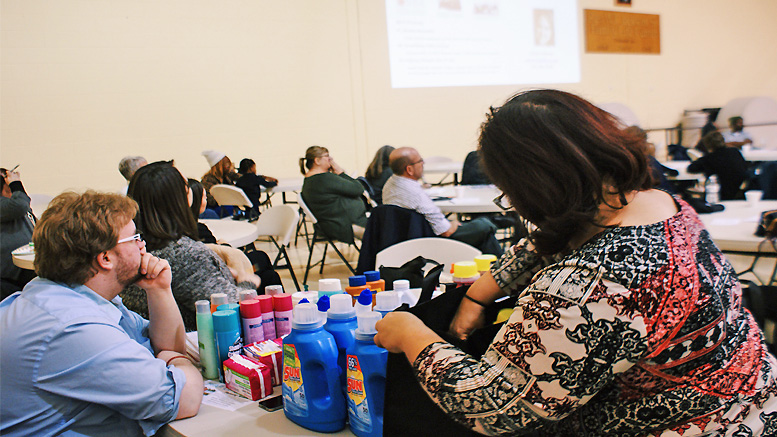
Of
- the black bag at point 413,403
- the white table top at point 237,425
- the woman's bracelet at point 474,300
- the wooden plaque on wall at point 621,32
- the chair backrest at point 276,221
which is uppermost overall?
the wooden plaque on wall at point 621,32

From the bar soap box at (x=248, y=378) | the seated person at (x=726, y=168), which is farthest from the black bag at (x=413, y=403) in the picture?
the seated person at (x=726, y=168)

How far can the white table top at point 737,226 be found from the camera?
8.42ft

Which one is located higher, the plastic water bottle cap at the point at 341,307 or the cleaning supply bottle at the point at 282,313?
the plastic water bottle cap at the point at 341,307

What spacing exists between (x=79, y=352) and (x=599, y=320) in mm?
918

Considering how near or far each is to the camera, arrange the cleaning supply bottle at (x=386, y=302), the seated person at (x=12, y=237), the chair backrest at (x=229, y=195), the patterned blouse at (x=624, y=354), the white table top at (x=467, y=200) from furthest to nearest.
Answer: the chair backrest at (x=229, y=195), the white table top at (x=467, y=200), the seated person at (x=12, y=237), the cleaning supply bottle at (x=386, y=302), the patterned blouse at (x=624, y=354)

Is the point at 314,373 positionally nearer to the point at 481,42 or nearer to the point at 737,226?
the point at 737,226

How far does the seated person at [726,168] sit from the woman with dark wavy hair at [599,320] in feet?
15.0

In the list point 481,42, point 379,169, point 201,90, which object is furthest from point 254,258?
point 481,42

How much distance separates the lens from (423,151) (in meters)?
7.87

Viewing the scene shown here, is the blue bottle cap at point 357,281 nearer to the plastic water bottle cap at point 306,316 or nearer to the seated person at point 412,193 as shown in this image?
the plastic water bottle cap at point 306,316

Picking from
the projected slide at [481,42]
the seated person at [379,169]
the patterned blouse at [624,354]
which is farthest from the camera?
the projected slide at [481,42]

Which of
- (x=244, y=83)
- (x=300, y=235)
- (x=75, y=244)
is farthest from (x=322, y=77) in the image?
(x=75, y=244)

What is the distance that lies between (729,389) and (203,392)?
99 cm

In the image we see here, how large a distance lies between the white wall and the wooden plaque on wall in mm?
2111
